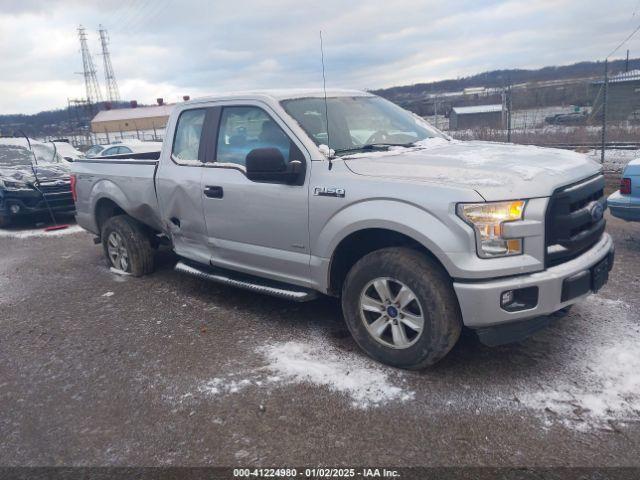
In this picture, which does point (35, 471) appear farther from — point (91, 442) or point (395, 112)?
point (395, 112)

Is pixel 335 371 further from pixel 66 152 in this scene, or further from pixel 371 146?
pixel 66 152

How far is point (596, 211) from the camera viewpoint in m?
3.52

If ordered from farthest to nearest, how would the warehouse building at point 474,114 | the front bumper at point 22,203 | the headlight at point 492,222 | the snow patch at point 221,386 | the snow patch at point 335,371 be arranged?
the warehouse building at point 474,114
the front bumper at point 22,203
the snow patch at point 221,386
the snow patch at point 335,371
the headlight at point 492,222

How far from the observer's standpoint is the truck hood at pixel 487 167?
10.2ft

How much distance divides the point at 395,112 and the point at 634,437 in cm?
329

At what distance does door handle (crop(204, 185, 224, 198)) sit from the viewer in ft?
14.6

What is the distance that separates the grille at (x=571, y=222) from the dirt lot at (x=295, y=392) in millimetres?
827

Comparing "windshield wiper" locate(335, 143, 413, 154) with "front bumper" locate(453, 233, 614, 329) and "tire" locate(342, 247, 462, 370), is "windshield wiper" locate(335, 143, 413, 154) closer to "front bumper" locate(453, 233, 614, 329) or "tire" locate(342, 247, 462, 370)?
"tire" locate(342, 247, 462, 370)

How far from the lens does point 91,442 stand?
3.00 metres

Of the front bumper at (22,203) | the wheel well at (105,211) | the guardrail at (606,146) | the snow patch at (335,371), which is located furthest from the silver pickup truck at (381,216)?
the guardrail at (606,146)

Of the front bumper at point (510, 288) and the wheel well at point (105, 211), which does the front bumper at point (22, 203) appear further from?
the front bumper at point (510, 288)

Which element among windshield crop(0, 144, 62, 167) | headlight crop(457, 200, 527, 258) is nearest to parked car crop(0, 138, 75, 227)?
windshield crop(0, 144, 62, 167)

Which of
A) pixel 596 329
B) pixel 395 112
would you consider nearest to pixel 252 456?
pixel 596 329

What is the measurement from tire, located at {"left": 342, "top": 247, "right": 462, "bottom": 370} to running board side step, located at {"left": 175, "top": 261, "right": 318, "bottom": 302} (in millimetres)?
436
